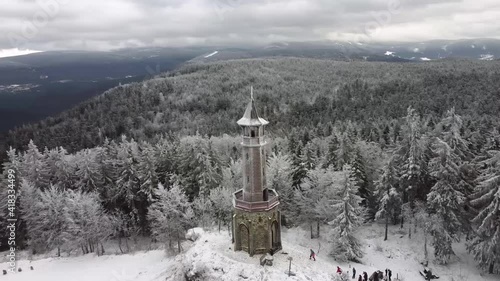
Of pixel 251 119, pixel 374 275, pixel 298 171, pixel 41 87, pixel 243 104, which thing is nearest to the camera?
pixel 374 275

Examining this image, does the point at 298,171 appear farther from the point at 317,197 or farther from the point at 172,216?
the point at 172,216

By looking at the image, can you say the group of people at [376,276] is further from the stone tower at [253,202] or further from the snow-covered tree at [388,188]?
the stone tower at [253,202]

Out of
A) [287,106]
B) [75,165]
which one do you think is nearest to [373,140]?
[75,165]

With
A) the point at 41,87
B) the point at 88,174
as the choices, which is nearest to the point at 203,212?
the point at 88,174

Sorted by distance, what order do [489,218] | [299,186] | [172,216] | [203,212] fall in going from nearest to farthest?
[489,218]
[172,216]
[203,212]
[299,186]

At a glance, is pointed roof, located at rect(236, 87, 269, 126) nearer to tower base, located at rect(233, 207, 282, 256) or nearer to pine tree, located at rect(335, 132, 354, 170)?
tower base, located at rect(233, 207, 282, 256)

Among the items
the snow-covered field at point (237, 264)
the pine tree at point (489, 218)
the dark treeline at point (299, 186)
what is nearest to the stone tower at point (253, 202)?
the snow-covered field at point (237, 264)

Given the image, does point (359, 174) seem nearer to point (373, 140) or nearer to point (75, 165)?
point (373, 140)
